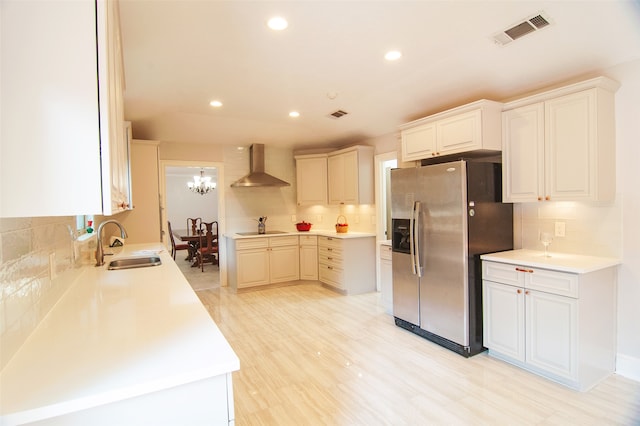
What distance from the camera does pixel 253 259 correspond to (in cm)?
526

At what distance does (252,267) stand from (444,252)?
3123 mm

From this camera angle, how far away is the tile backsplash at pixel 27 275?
1.02 metres

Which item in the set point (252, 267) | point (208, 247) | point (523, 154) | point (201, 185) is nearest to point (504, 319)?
point (523, 154)

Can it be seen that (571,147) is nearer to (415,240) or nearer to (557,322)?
(557,322)

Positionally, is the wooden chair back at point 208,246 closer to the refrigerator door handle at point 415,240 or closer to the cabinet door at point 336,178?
the cabinet door at point 336,178

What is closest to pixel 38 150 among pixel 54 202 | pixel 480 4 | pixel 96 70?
pixel 54 202

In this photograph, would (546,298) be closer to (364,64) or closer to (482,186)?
(482,186)

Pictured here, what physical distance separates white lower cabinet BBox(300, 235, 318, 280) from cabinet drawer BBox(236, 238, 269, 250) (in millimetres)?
632

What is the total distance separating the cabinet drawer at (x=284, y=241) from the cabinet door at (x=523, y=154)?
3.32m

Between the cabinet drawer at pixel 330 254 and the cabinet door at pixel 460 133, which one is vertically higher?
the cabinet door at pixel 460 133

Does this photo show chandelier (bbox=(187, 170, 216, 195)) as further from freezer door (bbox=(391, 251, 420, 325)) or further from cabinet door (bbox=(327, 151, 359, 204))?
freezer door (bbox=(391, 251, 420, 325))

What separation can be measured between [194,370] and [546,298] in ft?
8.33

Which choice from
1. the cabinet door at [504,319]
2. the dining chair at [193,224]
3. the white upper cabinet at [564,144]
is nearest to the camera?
the white upper cabinet at [564,144]

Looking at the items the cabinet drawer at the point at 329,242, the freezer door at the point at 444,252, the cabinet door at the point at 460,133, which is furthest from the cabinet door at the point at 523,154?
the cabinet drawer at the point at 329,242
